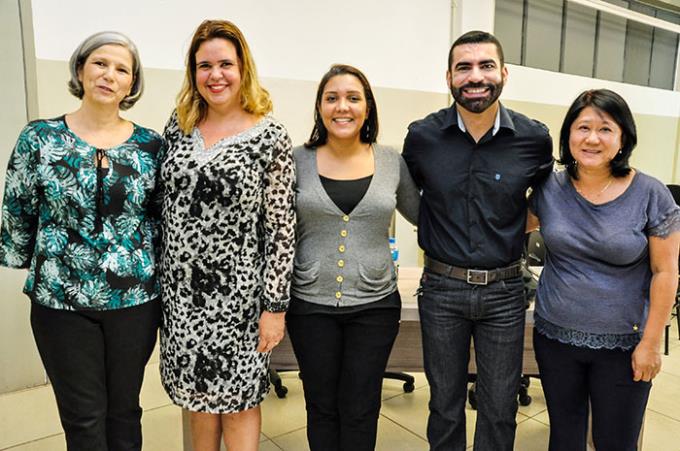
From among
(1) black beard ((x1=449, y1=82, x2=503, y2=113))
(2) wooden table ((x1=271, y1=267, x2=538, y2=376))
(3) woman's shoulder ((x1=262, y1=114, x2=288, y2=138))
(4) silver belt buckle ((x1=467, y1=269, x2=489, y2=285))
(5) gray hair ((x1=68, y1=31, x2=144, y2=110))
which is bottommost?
(2) wooden table ((x1=271, y1=267, x2=538, y2=376))

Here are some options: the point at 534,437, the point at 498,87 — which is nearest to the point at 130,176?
the point at 498,87

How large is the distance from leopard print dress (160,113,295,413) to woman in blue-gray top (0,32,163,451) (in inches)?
3.6

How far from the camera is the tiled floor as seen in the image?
2.47 meters

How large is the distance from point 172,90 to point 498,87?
7.13 ft

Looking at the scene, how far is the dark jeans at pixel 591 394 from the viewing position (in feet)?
5.02

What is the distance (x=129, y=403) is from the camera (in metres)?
1.60

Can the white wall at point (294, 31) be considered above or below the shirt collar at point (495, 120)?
above

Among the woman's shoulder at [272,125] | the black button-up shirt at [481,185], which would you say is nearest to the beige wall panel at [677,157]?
the black button-up shirt at [481,185]

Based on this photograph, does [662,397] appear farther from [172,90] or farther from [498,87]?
[172,90]

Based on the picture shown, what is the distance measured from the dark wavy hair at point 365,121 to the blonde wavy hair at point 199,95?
0.17 metres

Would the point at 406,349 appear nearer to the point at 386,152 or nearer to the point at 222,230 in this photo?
the point at 386,152

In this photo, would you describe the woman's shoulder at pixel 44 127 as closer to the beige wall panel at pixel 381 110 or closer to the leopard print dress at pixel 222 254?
the leopard print dress at pixel 222 254

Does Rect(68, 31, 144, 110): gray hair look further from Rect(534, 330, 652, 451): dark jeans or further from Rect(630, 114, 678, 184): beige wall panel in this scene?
Rect(630, 114, 678, 184): beige wall panel

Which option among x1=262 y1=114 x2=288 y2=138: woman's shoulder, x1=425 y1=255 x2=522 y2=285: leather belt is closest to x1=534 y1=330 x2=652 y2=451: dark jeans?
x1=425 y1=255 x2=522 y2=285: leather belt
